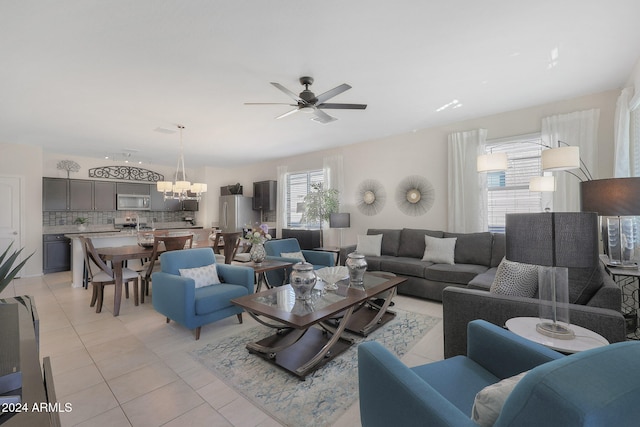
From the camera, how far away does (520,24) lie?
→ 212 centimetres

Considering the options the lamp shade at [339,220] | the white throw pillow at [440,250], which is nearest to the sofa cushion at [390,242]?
the white throw pillow at [440,250]

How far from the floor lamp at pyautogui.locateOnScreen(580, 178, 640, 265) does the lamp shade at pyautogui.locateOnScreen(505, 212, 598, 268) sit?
1.54 meters

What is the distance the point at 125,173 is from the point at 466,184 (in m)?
8.05

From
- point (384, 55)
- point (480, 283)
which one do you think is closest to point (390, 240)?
point (480, 283)

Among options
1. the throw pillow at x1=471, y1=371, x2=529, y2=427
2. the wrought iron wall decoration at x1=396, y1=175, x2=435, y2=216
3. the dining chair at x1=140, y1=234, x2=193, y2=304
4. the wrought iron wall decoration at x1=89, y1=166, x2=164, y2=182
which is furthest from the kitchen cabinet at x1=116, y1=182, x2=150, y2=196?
the throw pillow at x1=471, y1=371, x2=529, y2=427

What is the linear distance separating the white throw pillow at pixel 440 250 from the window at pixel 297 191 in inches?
110

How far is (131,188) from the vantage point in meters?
7.25

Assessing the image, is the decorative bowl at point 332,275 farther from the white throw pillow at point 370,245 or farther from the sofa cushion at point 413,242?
the sofa cushion at point 413,242

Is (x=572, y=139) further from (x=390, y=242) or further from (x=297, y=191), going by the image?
(x=297, y=191)

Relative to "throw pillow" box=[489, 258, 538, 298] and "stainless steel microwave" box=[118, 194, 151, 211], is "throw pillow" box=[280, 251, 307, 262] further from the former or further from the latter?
"stainless steel microwave" box=[118, 194, 151, 211]

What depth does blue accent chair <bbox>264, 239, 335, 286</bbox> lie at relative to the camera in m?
4.21

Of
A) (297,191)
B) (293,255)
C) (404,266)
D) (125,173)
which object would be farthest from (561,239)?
(125,173)

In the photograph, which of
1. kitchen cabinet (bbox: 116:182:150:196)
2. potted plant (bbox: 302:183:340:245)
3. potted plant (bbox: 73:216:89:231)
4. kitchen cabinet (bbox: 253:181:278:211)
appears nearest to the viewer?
potted plant (bbox: 302:183:340:245)

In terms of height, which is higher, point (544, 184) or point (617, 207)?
point (544, 184)
